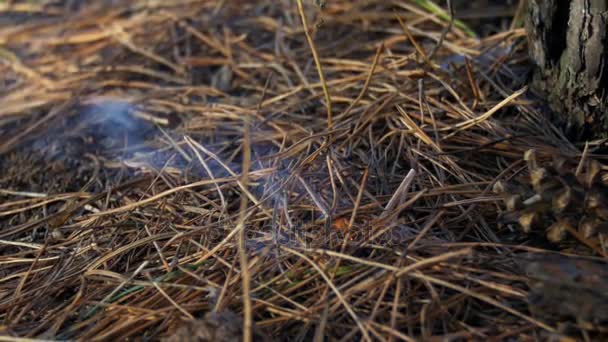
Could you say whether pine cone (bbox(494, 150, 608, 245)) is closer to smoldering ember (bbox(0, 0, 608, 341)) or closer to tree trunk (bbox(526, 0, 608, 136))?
smoldering ember (bbox(0, 0, 608, 341))

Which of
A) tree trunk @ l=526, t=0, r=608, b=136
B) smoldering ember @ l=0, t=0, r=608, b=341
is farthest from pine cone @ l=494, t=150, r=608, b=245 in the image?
tree trunk @ l=526, t=0, r=608, b=136

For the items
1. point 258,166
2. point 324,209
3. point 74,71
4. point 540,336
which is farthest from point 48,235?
point 540,336

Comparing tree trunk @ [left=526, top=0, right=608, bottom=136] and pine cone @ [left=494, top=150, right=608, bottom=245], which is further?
tree trunk @ [left=526, top=0, right=608, bottom=136]

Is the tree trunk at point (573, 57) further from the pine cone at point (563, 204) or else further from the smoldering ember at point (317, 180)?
the pine cone at point (563, 204)

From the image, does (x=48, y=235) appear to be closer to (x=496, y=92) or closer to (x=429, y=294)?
(x=429, y=294)

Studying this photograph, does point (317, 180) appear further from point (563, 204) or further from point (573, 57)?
point (573, 57)

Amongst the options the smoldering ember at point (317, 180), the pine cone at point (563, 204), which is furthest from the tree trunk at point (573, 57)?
the pine cone at point (563, 204)

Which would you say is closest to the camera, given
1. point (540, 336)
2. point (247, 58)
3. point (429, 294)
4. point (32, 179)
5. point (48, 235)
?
point (540, 336)
